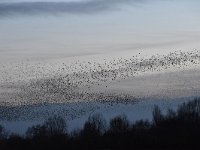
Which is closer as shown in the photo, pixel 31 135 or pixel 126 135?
pixel 126 135

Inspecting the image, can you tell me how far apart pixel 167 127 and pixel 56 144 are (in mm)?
20488

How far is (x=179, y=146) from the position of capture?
103250mm

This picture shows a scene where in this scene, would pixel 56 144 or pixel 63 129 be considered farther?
pixel 63 129

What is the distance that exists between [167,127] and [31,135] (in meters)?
33.2

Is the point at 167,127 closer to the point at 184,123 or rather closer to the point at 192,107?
the point at 184,123

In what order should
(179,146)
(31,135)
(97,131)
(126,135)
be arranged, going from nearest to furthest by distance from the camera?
(179,146), (126,135), (97,131), (31,135)

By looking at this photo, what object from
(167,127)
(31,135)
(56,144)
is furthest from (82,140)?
(31,135)

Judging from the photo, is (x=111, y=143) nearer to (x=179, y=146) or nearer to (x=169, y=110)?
(x=179, y=146)

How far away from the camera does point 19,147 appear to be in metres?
118

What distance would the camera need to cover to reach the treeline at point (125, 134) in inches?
4215

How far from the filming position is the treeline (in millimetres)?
107062

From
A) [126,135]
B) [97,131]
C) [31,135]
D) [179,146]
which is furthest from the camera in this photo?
[31,135]

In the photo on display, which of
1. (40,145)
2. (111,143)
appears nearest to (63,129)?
(40,145)

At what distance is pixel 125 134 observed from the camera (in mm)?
117625
